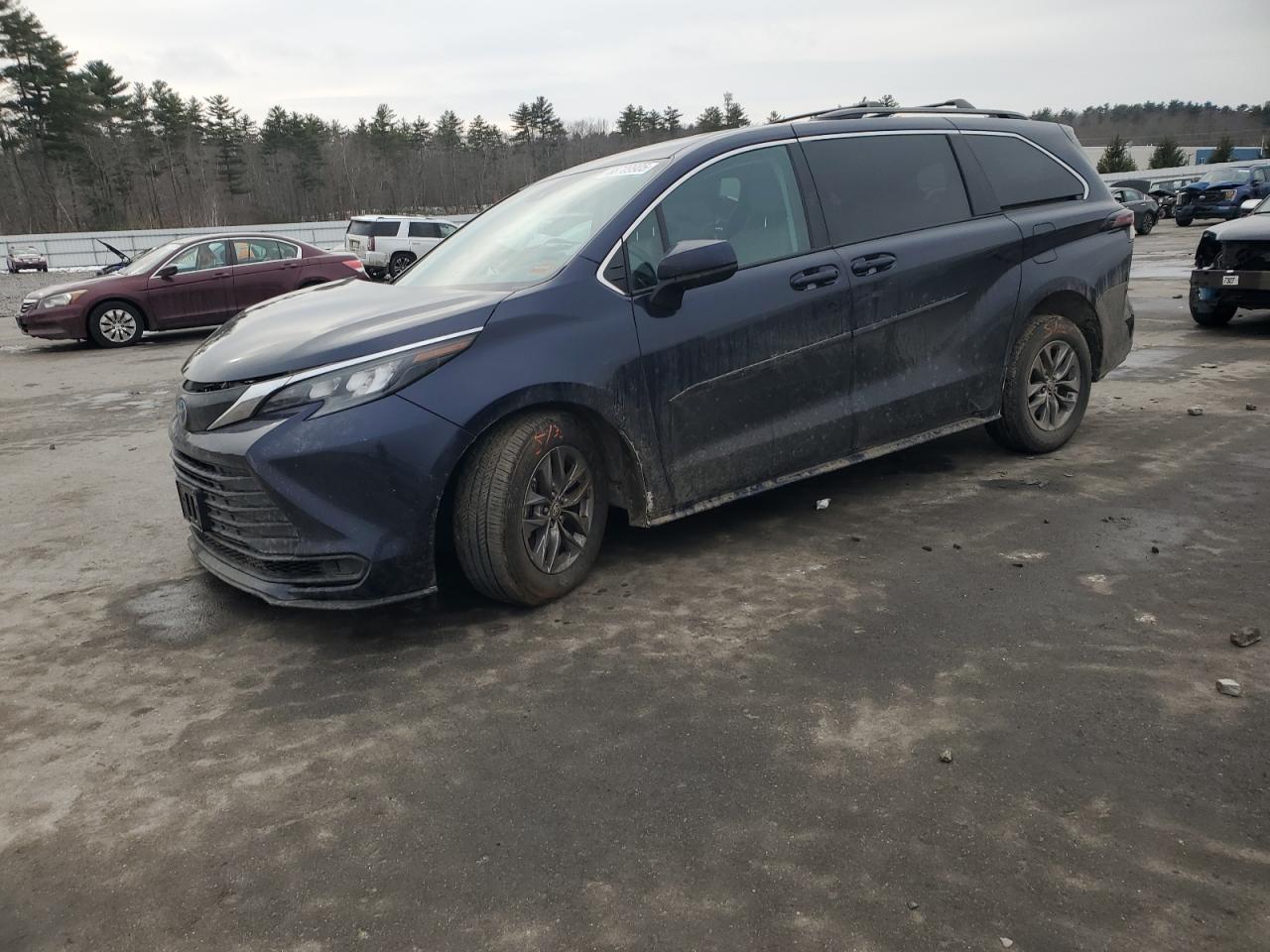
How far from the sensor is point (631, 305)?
4008 millimetres

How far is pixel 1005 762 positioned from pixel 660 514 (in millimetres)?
1805

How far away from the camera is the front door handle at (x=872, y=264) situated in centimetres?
463

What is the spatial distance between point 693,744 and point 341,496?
1529mm

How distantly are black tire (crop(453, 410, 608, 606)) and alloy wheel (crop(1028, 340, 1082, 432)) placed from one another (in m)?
3.01

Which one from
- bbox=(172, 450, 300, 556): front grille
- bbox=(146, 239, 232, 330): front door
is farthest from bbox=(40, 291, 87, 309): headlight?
bbox=(172, 450, 300, 556): front grille

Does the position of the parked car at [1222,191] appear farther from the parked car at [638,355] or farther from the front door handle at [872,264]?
the front door handle at [872,264]

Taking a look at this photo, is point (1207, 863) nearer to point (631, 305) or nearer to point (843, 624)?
point (843, 624)

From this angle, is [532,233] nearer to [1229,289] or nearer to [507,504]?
[507,504]

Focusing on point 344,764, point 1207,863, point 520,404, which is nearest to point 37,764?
point 344,764

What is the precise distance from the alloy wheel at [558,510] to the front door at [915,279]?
1499 millimetres

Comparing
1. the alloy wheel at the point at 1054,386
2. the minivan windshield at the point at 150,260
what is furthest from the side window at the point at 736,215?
the minivan windshield at the point at 150,260

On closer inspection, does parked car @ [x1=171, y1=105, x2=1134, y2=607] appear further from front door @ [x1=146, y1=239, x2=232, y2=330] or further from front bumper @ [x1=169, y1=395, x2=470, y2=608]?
front door @ [x1=146, y1=239, x2=232, y2=330]

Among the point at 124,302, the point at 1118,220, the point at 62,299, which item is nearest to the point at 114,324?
the point at 124,302

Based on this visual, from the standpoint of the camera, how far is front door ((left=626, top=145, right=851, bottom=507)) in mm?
4102
